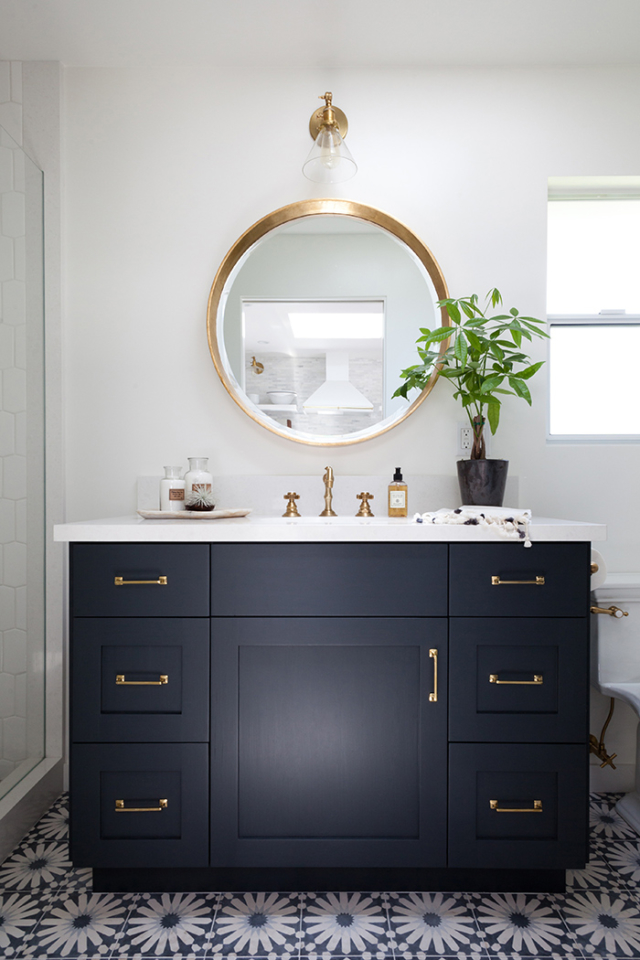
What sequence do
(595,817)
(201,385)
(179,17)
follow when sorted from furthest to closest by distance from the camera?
(201,385) < (595,817) < (179,17)

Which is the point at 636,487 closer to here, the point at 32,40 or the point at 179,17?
the point at 179,17

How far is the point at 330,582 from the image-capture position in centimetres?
142

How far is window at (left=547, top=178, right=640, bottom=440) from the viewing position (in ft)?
6.84

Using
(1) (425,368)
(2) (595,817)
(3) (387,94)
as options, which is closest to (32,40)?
(3) (387,94)

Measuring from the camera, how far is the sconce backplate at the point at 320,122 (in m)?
1.83

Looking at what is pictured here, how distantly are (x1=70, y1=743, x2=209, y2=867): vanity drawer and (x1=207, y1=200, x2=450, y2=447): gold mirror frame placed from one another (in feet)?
3.45

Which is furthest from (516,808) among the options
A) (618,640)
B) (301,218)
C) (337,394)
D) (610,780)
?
(301,218)

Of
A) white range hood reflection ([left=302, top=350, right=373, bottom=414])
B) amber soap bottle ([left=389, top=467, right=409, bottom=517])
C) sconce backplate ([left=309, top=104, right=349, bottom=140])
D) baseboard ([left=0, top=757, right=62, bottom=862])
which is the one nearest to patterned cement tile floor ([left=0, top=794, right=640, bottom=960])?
baseboard ([left=0, top=757, right=62, bottom=862])

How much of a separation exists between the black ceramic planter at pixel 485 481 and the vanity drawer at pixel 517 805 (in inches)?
27.5

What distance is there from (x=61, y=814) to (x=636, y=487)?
2.25 metres

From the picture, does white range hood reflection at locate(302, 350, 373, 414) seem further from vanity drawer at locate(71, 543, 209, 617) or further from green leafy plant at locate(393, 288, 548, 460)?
vanity drawer at locate(71, 543, 209, 617)

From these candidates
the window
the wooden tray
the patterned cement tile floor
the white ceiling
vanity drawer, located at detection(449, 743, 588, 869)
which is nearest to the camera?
the patterned cement tile floor

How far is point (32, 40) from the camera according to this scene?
1839 millimetres

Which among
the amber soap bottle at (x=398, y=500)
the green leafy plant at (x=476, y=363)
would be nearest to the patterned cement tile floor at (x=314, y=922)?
the amber soap bottle at (x=398, y=500)
